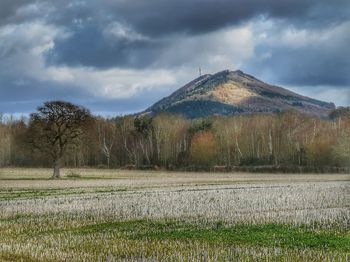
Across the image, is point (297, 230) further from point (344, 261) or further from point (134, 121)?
point (134, 121)

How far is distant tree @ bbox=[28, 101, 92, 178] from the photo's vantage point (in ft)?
283

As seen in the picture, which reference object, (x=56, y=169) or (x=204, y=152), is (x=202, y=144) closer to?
(x=204, y=152)

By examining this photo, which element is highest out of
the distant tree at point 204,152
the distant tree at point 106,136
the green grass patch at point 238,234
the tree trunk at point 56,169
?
the distant tree at point 106,136

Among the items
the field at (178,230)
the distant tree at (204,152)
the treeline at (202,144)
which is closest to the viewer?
the field at (178,230)

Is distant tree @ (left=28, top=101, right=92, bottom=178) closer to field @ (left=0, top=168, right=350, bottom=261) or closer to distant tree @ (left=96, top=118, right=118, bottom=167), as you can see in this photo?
field @ (left=0, top=168, right=350, bottom=261)

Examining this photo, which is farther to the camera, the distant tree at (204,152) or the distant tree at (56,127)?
the distant tree at (204,152)

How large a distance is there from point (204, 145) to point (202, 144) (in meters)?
0.57

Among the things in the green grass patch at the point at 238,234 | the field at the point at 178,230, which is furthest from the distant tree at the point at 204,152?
the green grass patch at the point at 238,234

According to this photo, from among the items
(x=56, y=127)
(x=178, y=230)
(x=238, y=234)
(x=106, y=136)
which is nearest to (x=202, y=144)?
(x=106, y=136)

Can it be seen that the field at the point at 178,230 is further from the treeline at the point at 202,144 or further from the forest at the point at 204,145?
the treeline at the point at 202,144

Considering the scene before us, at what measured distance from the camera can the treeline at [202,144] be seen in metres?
130

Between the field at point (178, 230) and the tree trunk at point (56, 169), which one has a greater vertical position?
the tree trunk at point (56, 169)

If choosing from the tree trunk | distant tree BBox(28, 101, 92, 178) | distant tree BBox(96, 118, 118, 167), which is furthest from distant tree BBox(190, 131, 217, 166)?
the tree trunk

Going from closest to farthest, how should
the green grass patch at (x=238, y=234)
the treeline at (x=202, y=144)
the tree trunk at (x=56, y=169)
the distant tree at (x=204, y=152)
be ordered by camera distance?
the green grass patch at (x=238, y=234) → the tree trunk at (x=56, y=169) → the treeline at (x=202, y=144) → the distant tree at (x=204, y=152)
